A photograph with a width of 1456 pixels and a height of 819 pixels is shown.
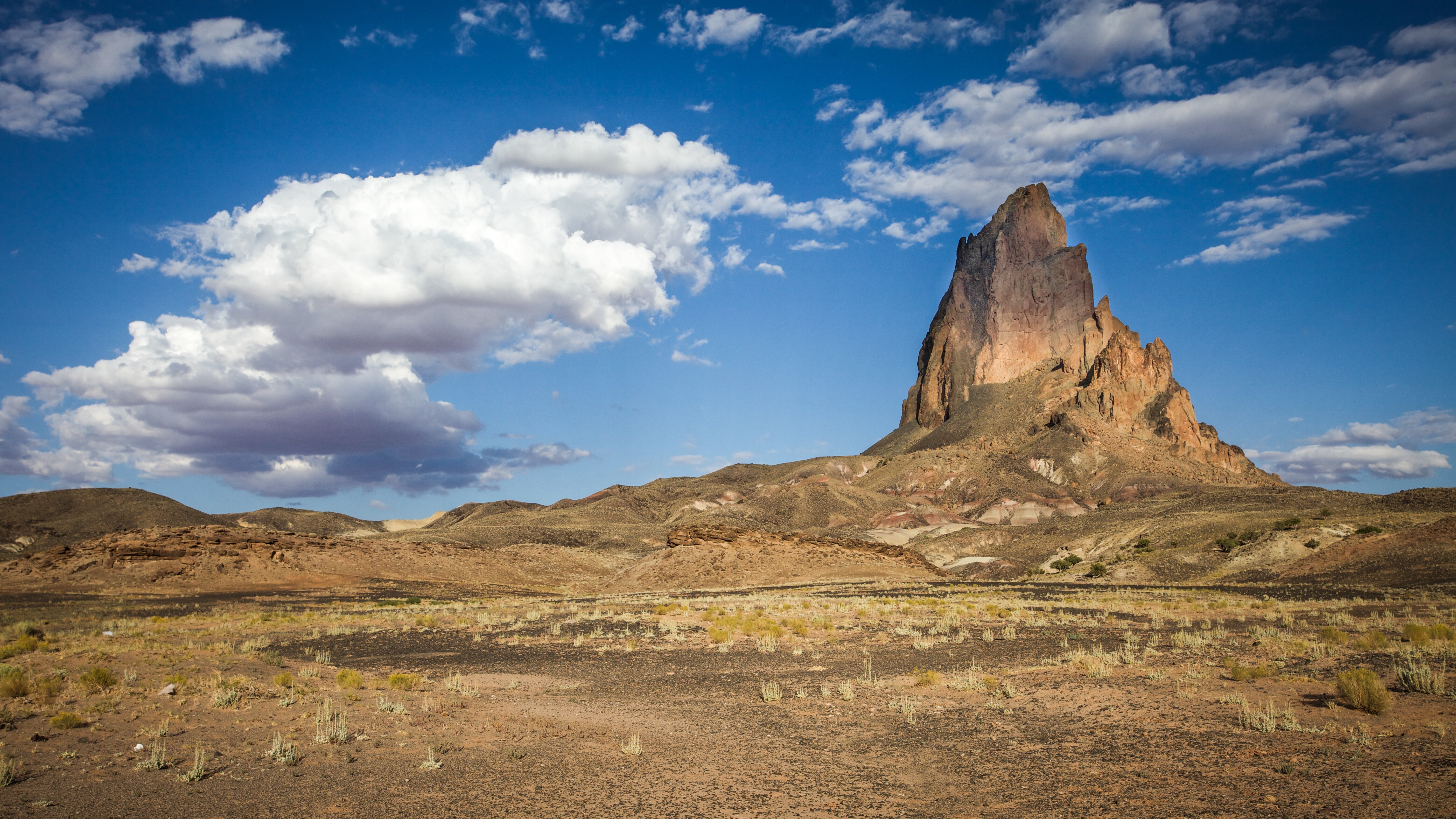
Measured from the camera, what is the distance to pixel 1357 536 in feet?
155

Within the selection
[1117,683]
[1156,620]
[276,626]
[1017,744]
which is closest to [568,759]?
[1017,744]

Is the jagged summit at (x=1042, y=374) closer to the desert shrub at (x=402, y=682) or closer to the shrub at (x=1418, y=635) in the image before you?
the shrub at (x=1418, y=635)

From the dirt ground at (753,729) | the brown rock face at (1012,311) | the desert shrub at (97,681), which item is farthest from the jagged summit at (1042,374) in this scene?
the desert shrub at (97,681)

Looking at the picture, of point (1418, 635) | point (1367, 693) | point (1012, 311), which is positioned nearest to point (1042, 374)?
point (1012, 311)

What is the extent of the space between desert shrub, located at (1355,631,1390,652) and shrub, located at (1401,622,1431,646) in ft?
1.37

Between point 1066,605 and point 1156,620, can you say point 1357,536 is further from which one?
point 1156,620

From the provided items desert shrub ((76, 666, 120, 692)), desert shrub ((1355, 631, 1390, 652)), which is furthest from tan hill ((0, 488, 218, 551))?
desert shrub ((1355, 631, 1390, 652))

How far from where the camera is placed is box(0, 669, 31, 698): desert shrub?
10.7m

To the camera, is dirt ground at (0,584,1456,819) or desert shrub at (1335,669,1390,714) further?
desert shrub at (1335,669,1390,714)

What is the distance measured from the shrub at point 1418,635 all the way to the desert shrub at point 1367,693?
8.18 metres

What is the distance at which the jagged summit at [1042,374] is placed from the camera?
130625mm

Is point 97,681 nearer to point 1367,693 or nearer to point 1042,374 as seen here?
point 1367,693

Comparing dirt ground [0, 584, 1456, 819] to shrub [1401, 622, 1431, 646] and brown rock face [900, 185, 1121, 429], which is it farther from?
brown rock face [900, 185, 1121, 429]

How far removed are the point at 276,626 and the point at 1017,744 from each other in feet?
86.5
